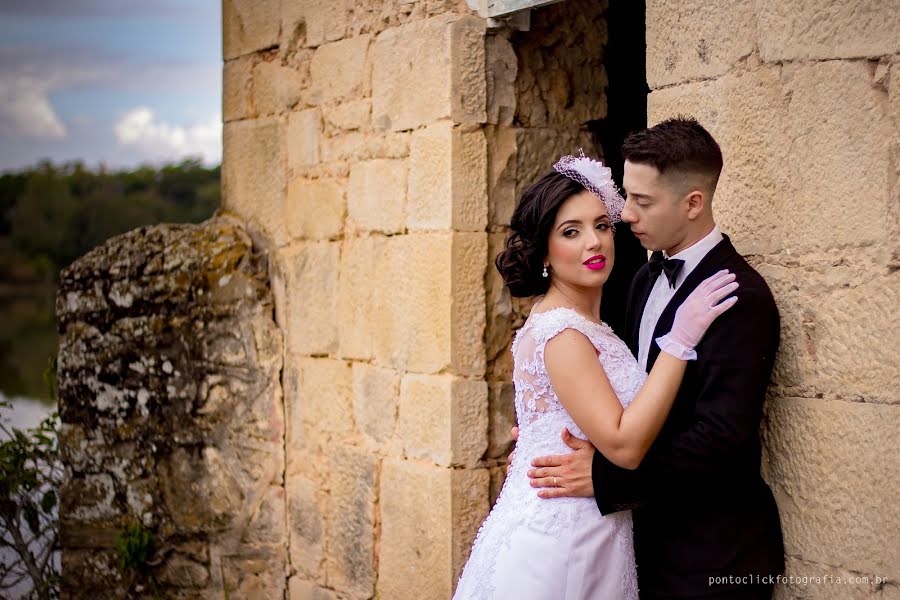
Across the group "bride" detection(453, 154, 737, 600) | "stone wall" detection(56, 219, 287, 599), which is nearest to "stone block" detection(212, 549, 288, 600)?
"stone wall" detection(56, 219, 287, 599)

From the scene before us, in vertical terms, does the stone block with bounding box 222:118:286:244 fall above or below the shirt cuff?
above

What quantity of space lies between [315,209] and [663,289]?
7.67 feet

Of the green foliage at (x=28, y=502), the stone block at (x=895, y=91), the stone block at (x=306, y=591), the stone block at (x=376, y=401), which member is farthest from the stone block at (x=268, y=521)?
the stone block at (x=895, y=91)

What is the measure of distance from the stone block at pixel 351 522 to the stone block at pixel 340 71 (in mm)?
1557

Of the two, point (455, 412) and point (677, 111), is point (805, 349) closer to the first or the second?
point (677, 111)

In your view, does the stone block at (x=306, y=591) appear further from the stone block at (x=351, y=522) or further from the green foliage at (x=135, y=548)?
the green foliage at (x=135, y=548)

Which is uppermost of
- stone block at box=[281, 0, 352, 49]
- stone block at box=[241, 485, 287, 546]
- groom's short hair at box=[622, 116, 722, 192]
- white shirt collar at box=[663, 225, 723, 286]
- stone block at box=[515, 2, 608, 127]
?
stone block at box=[281, 0, 352, 49]

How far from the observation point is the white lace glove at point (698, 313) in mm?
2506

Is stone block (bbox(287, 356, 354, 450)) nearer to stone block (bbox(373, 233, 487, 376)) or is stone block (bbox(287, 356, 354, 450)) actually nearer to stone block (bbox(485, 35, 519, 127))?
stone block (bbox(373, 233, 487, 376))

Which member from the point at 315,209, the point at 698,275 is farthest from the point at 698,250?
the point at 315,209

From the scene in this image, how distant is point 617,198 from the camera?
2.92m

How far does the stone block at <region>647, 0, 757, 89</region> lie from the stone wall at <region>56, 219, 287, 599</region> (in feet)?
8.60

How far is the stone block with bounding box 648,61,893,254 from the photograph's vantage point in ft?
8.46

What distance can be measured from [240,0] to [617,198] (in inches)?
125
